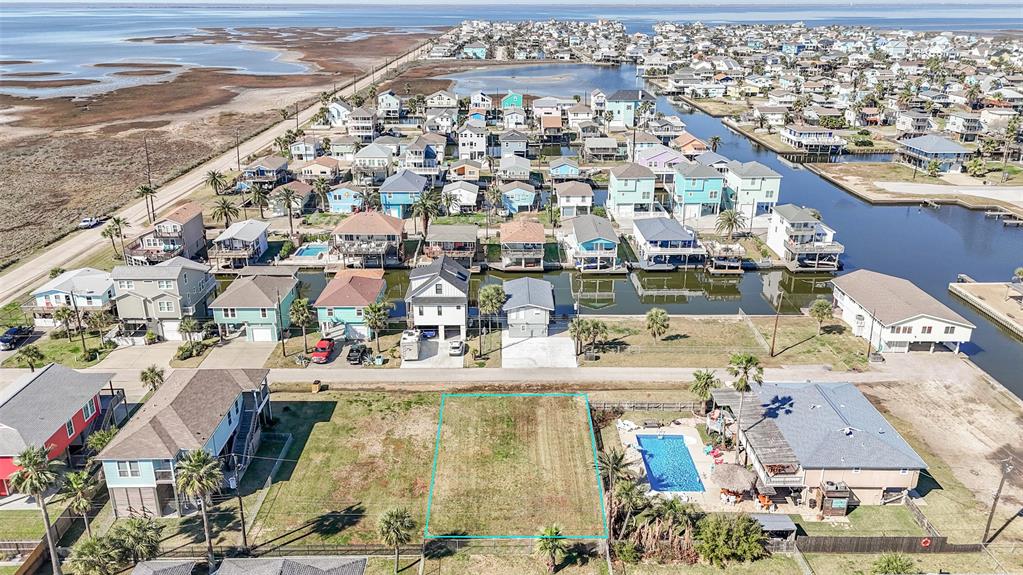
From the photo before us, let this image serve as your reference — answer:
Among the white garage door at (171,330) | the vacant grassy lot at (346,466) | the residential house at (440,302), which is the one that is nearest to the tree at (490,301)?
the residential house at (440,302)

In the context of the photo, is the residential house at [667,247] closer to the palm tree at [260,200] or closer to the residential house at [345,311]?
the residential house at [345,311]

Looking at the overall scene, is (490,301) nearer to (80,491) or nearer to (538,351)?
(538,351)

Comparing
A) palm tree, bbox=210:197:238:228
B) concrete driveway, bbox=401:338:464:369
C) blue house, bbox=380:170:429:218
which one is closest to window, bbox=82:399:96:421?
concrete driveway, bbox=401:338:464:369

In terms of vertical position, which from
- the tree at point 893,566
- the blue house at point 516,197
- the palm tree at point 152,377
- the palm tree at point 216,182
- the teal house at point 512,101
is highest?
the teal house at point 512,101

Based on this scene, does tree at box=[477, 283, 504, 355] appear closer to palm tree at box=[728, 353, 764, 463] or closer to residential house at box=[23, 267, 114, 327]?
palm tree at box=[728, 353, 764, 463]

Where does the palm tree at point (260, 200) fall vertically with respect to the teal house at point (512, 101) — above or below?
below

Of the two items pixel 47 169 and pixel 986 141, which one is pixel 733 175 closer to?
pixel 986 141
